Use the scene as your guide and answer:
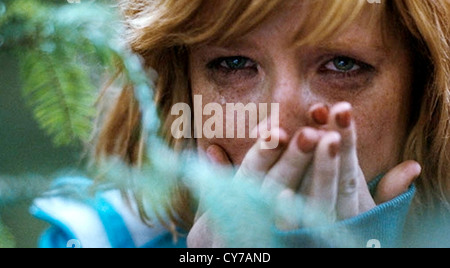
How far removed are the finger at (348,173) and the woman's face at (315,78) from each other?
0.03m

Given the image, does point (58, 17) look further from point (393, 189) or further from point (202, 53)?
point (393, 189)

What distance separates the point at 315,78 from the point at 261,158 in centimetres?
12

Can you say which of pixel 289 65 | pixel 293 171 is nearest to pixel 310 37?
pixel 289 65

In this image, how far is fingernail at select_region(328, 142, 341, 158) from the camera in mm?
710

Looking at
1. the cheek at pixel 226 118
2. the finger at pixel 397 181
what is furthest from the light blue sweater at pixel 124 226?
the cheek at pixel 226 118

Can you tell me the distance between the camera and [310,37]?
0.76 metres

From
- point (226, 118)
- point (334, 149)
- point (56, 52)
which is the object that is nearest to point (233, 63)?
point (226, 118)

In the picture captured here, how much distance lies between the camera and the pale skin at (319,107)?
74 centimetres

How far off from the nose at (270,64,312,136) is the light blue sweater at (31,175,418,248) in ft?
0.42

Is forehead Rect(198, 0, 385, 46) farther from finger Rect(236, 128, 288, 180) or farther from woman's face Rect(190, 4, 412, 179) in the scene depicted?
finger Rect(236, 128, 288, 180)

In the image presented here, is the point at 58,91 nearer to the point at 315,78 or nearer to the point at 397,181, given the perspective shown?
the point at 315,78

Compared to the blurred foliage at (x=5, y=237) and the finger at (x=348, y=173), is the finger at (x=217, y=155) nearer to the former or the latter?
the finger at (x=348, y=173)

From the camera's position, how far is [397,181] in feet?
2.66

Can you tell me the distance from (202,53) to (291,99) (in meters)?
0.13
